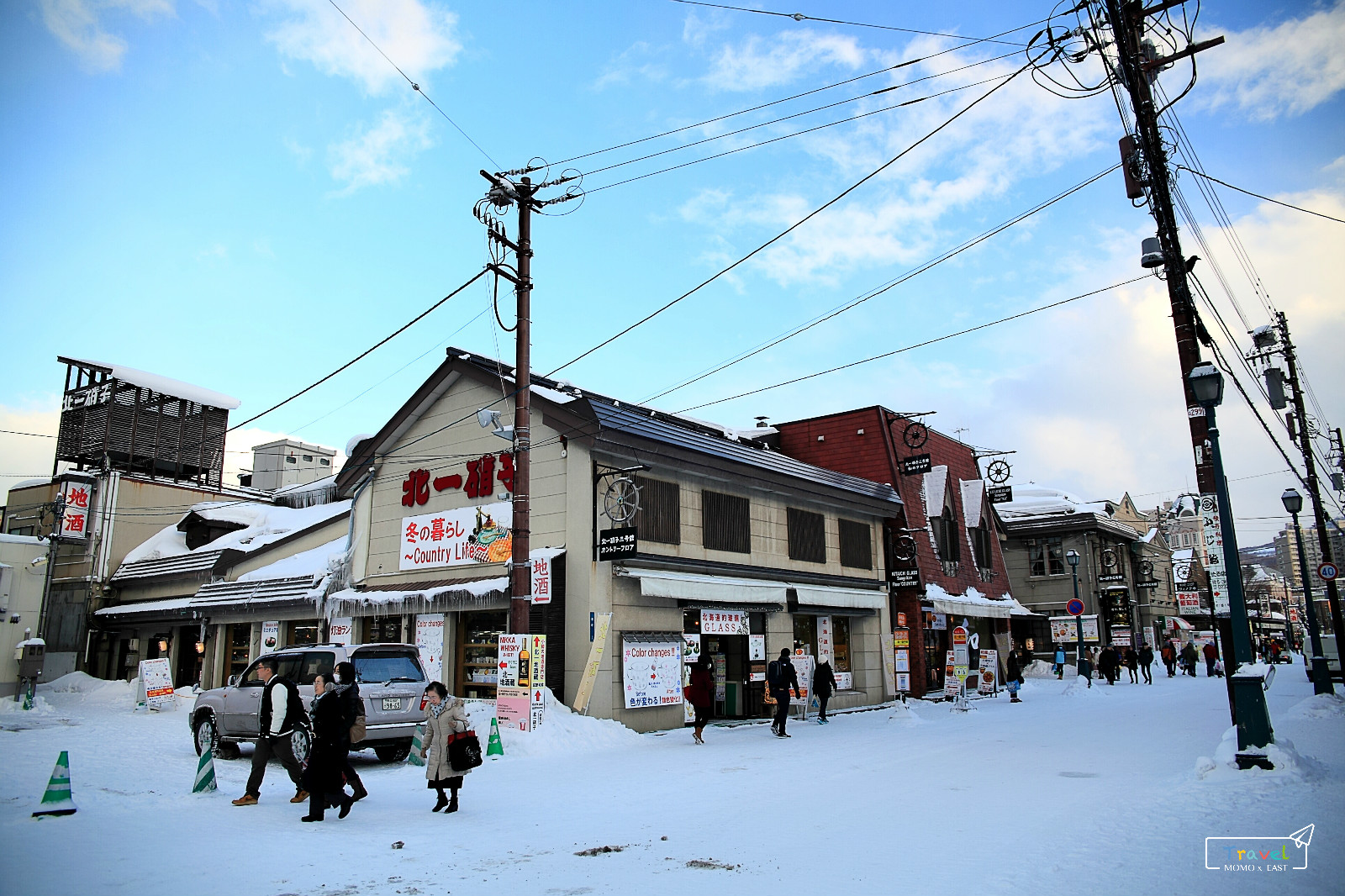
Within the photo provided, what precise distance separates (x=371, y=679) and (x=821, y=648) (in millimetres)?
14172

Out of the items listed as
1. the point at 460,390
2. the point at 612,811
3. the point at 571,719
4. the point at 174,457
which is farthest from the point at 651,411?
the point at 174,457

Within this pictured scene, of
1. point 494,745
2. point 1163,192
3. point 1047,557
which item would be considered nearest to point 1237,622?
point 1163,192

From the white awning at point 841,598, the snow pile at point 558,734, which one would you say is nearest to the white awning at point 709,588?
the white awning at point 841,598

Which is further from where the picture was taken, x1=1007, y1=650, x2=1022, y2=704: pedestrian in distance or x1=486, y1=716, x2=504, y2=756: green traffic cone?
x1=1007, y1=650, x2=1022, y2=704: pedestrian in distance

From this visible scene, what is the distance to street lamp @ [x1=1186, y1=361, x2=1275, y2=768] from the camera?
1002 centimetres

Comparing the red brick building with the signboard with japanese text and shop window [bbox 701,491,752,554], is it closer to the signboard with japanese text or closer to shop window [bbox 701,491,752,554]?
shop window [bbox 701,491,752,554]

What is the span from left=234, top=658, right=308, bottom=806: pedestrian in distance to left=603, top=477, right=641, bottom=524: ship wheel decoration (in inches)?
338

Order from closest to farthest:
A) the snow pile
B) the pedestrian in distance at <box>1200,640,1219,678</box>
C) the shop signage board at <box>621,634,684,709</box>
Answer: the snow pile < the shop signage board at <box>621,634,684,709</box> < the pedestrian in distance at <box>1200,640,1219,678</box>

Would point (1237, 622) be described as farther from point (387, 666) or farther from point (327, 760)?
point (387, 666)

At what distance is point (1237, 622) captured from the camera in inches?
456

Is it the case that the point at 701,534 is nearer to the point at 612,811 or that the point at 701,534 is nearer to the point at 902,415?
the point at 612,811

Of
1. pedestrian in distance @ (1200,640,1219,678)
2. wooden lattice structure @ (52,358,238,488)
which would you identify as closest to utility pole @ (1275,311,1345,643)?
pedestrian in distance @ (1200,640,1219,678)

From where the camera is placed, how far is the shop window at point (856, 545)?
84.1ft

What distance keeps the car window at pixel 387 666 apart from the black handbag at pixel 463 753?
4.18 metres
